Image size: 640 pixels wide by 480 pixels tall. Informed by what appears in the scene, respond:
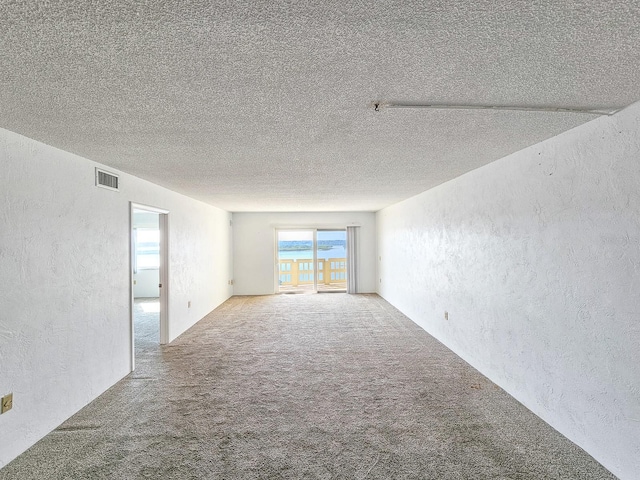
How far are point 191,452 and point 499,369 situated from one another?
8.54 ft

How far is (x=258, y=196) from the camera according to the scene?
518 cm

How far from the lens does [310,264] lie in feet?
32.6

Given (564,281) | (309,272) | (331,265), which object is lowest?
(309,272)

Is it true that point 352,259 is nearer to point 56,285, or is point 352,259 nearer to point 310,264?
point 310,264

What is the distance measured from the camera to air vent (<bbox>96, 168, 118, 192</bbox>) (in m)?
2.96

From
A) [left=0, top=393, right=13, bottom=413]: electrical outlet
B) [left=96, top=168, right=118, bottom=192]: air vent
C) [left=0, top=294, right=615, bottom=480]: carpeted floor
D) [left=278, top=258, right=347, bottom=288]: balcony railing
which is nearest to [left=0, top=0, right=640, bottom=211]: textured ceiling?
[left=96, top=168, right=118, bottom=192]: air vent

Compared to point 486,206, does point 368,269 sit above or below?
below

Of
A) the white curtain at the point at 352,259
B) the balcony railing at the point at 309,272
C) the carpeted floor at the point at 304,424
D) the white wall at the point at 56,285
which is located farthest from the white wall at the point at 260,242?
the white wall at the point at 56,285

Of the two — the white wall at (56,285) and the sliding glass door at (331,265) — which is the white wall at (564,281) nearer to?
the white wall at (56,285)

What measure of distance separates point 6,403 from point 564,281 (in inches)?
141

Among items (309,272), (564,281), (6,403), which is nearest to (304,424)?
(6,403)

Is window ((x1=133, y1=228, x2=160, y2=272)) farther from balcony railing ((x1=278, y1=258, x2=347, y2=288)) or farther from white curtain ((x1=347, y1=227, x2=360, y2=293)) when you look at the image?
white curtain ((x1=347, y1=227, x2=360, y2=293))

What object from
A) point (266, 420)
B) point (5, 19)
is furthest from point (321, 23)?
point (266, 420)

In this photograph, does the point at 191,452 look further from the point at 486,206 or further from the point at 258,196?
the point at 258,196
